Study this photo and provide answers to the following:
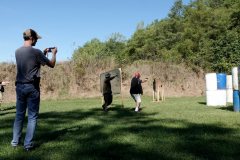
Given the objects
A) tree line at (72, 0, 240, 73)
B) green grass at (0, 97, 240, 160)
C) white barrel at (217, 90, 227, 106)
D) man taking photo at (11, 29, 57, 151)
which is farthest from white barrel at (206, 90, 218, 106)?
tree line at (72, 0, 240, 73)

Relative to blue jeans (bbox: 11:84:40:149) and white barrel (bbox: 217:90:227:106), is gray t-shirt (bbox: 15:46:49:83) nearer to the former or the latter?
blue jeans (bbox: 11:84:40:149)

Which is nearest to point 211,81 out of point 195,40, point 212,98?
point 212,98

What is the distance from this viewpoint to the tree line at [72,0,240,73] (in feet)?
99.6

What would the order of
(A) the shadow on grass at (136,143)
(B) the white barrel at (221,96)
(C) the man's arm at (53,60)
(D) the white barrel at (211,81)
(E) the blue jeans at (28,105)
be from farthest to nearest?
(B) the white barrel at (221,96), (D) the white barrel at (211,81), (C) the man's arm at (53,60), (E) the blue jeans at (28,105), (A) the shadow on grass at (136,143)

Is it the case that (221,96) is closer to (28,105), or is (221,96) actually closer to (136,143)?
(136,143)

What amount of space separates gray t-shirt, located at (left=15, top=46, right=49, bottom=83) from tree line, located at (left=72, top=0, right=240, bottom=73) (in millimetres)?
23441

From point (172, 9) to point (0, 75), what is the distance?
153 ft

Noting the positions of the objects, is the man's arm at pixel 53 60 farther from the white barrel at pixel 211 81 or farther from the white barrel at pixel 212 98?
the white barrel at pixel 212 98

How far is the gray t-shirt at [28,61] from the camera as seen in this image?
173 inches

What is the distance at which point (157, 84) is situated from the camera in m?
19.4

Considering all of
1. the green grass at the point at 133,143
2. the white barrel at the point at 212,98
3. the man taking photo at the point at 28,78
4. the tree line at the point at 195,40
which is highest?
the tree line at the point at 195,40

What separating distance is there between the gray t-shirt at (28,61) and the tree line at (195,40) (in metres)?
23.4

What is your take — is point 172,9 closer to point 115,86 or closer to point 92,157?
point 115,86

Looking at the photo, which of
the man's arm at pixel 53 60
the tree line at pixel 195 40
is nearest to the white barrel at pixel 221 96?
the man's arm at pixel 53 60
